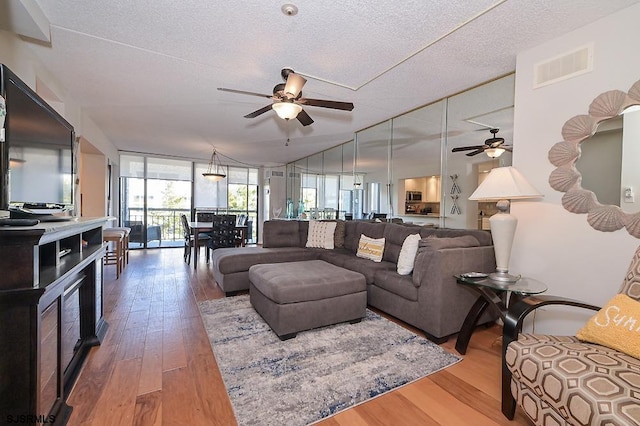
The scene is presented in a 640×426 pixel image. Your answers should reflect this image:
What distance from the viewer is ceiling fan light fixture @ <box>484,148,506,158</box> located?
2898 mm

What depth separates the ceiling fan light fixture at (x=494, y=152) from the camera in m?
2.90

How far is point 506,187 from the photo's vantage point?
2143mm

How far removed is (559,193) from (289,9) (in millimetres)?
2507

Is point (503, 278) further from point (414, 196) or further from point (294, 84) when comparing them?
point (294, 84)

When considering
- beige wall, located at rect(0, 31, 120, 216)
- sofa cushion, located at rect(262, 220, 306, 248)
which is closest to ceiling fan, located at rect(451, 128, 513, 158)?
sofa cushion, located at rect(262, 220, 306, 248)

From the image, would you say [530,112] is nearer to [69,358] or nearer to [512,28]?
[512,28]

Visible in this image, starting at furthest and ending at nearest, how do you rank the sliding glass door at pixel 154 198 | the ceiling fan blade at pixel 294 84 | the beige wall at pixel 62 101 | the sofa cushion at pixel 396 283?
the sliding glass door at pixel 154 198 < the sofa cushion at pixel 396 283 < the ceiling fan blade at pixel 294 84 < the beige wall at pixel 62 101

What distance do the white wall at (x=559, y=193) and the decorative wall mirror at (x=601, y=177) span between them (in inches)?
2.0

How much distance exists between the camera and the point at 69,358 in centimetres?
174

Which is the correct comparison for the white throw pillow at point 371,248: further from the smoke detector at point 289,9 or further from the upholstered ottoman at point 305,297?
the smoke detector at point 289,9

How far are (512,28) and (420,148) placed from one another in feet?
6.39

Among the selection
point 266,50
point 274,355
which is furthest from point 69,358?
point 266,50

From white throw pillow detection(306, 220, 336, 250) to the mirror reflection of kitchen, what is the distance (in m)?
1.15

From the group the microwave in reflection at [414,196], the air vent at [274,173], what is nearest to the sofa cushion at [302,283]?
the microwave in reflection at [414,196]
